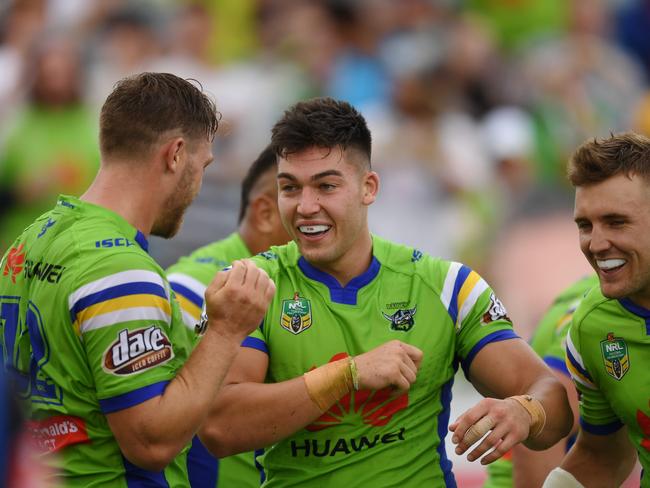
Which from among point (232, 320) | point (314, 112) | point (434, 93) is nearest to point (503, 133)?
point (434, 93)

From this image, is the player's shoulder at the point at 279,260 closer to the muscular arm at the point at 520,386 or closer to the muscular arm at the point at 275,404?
the muscular arm at the point at 275,404

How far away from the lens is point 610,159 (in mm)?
4766

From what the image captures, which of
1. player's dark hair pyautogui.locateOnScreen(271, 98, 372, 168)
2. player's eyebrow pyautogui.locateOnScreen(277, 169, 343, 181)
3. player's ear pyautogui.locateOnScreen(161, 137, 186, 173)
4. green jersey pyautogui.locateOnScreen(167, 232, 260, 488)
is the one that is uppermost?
player's dark hair pyautogui.locateOnScreen(271, 98, 372, 168)

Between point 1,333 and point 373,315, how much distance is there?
154cm

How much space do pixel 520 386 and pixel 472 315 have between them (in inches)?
14.5

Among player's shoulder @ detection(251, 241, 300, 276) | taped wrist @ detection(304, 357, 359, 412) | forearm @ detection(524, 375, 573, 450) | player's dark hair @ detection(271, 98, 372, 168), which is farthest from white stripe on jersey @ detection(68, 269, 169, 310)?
forearm @ detection(524, 375, 573, 450)

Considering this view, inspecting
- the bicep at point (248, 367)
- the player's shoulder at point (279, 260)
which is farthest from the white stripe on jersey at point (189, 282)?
the bicep at point (248, 367)

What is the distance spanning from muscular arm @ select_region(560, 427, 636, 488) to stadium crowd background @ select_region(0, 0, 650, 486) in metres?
4.97

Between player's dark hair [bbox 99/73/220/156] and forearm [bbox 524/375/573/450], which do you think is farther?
forearm [bbox 524/375/573/450]

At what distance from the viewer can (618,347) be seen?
16.1 feet

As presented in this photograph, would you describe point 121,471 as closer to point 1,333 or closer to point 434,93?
point 1,333

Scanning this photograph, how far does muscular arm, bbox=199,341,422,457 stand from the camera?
447cm

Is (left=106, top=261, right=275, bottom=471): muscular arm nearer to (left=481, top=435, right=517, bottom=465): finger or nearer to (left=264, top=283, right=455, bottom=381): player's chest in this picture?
(left=264, top=283, right=455, bottom=381): player's chest

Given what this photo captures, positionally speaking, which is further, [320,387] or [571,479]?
[571,479]
